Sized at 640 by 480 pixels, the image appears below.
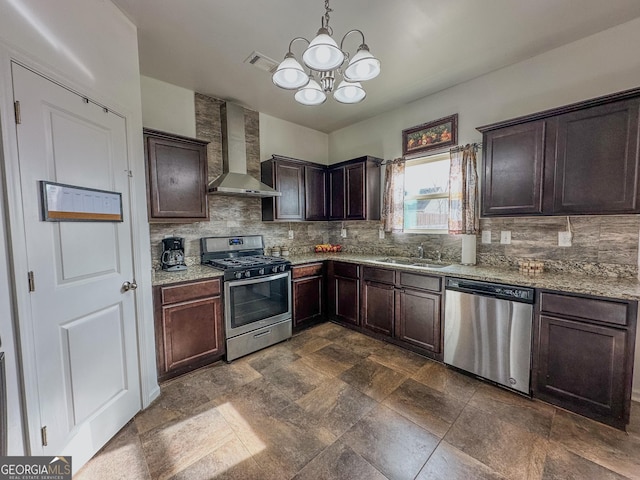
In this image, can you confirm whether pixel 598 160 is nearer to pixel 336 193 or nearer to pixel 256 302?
pixel 336 193

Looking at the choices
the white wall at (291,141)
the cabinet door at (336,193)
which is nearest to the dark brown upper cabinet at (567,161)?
the cabinet door at (336,193)

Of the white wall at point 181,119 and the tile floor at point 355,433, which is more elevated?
the white wall at point 181,119

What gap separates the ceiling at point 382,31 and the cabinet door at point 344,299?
237 cm

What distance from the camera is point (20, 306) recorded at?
1249 millimetres

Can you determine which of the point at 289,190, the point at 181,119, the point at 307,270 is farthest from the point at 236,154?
the point at 307,270

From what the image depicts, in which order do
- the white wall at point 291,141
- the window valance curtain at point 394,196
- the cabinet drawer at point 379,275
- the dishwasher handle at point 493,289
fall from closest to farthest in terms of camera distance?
the dishwasher handle at point 493,289 → the cabinet drawer at point 379,275 → the window valance curtain at point 394,196 → the white wall at point 291,141

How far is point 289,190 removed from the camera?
365 cm

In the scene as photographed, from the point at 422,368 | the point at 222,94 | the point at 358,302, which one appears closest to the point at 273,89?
the point at 222,94

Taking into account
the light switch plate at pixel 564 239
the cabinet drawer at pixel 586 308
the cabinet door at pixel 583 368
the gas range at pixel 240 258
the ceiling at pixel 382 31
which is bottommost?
the cabinet door at pixel 583 368

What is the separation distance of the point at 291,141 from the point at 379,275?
2448mm

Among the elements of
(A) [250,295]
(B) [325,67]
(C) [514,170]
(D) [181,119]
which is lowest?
(A) [250,295]

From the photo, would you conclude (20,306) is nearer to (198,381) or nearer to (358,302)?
(198,381)

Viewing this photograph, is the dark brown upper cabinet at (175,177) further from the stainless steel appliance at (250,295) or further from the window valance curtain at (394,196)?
the window valance curtain at (394,196)

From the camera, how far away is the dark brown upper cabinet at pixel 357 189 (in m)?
3.59
